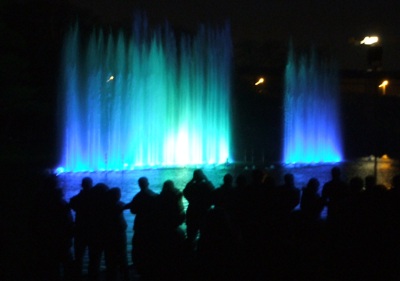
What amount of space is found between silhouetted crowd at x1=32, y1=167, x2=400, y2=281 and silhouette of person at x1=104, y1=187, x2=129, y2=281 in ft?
0.04

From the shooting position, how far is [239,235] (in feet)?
22.5

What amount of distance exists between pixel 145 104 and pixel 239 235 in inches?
890

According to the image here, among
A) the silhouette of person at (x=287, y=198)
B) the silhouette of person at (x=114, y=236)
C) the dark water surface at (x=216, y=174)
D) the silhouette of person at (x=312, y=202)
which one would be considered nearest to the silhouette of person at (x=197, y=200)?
the silhouette of person at (x=287, y=198)

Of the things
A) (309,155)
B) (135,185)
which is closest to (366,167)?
(309,155)

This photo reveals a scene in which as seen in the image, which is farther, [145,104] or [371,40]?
[145,104]

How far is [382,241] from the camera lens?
281 inches

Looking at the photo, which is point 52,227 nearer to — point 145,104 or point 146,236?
point 146,236

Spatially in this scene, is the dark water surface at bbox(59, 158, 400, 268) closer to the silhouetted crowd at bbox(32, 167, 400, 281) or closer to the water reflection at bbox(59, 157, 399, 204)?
the water reflection at bbox(59, 157, 399, 204)

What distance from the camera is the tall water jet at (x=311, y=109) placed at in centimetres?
3334

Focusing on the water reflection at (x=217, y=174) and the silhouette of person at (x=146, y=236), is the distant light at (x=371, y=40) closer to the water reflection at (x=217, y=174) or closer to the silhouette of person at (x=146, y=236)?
the water reflection at (x=217, y=174)

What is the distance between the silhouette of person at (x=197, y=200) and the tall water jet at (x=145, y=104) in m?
16.5

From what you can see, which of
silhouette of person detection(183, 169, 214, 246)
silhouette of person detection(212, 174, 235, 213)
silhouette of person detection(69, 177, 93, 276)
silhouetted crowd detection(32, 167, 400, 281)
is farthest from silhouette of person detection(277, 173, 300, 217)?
silhouette of person detection(69, 177, 93, 276)

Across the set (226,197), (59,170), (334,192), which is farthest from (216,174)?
(226,197)

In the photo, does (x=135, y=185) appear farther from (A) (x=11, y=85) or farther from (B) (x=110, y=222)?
(A) (x=11, y=85)
